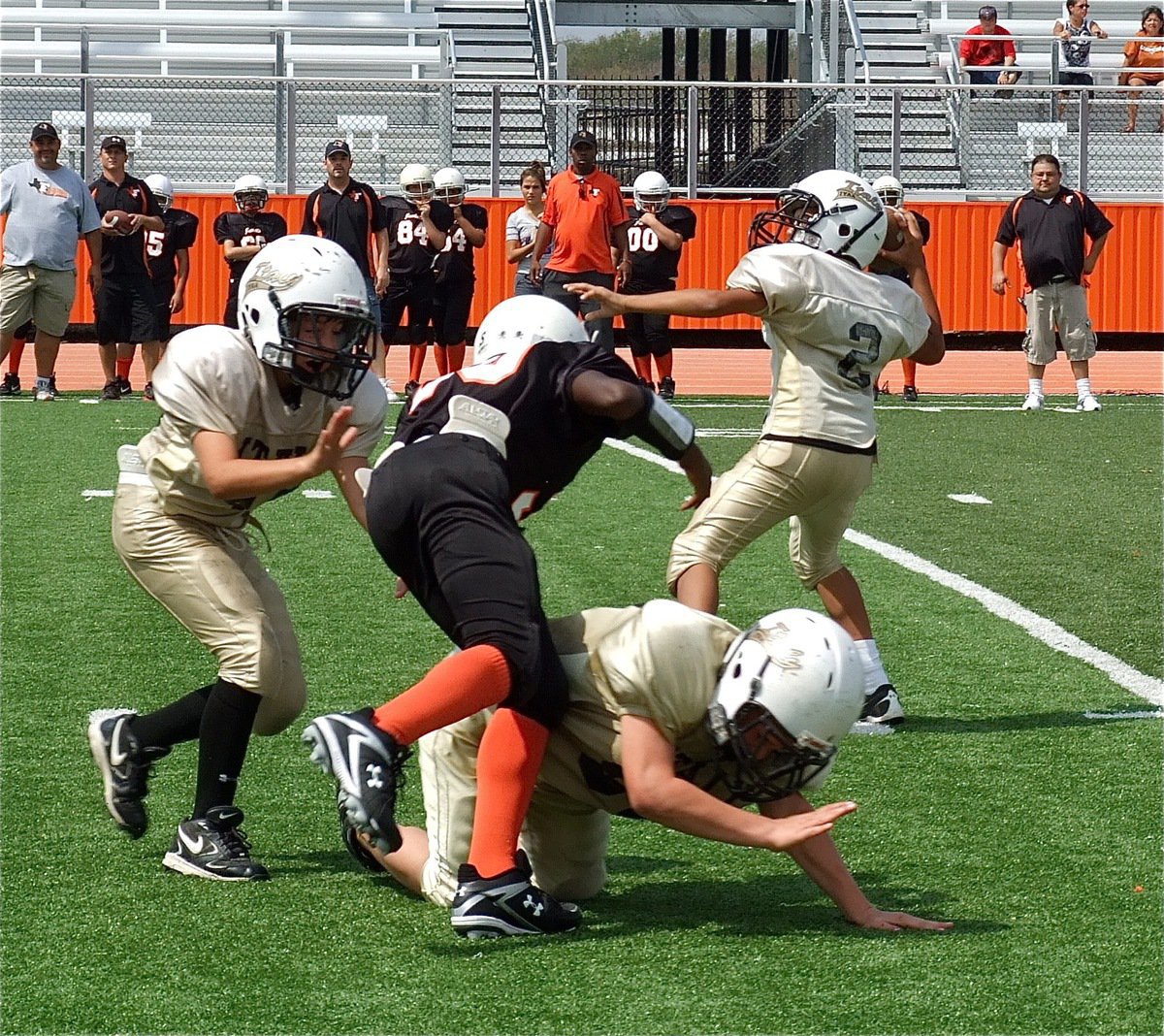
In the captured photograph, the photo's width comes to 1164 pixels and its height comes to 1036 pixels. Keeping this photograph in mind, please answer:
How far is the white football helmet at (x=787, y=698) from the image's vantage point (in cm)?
332

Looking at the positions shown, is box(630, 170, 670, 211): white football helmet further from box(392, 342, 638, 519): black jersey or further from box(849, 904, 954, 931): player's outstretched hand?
box(849, 904, 954, 931): player's outstretched hand

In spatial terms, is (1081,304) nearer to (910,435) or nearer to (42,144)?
(910,435)

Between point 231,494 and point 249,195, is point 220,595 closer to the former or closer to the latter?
point 231,494

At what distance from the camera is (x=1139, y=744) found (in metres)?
4.92

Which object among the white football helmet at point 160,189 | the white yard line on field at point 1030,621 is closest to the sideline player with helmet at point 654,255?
the white football helmet at point 160,189

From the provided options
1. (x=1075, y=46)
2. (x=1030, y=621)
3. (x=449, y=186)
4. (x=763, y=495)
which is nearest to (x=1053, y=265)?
(x=449, y=186)

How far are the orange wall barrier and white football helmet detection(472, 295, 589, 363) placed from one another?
582 inches

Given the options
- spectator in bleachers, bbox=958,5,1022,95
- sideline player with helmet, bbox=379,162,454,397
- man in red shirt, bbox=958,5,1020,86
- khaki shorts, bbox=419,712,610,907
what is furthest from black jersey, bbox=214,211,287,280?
khaki shorts, bbox=419,712,610,907

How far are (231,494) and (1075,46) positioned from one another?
18.4m

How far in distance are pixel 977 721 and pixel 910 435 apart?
7129mm

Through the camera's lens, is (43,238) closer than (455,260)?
Yes

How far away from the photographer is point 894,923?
352cm

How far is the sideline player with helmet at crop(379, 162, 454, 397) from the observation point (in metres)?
13.8

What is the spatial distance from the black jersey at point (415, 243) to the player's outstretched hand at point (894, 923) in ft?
35.4
